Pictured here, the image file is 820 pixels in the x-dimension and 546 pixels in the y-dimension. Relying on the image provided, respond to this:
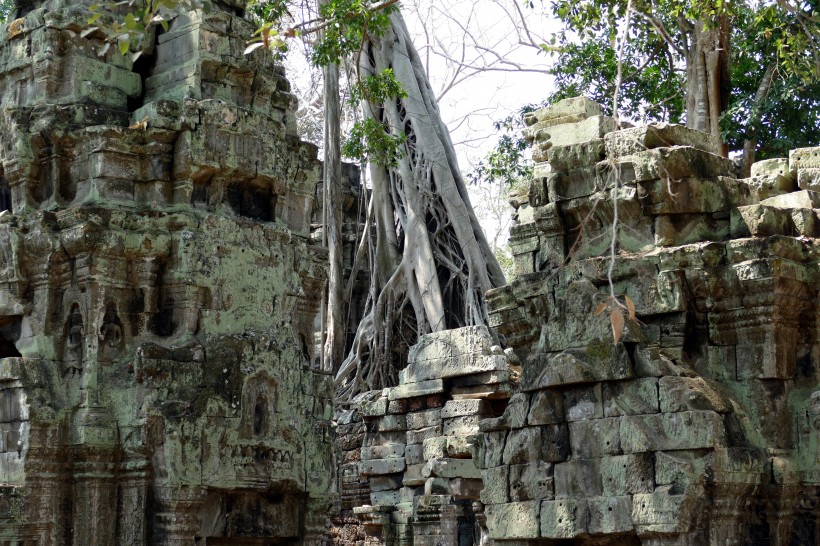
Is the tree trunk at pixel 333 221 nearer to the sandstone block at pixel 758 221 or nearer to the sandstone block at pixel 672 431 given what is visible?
the sandstone block at pixel 758 221

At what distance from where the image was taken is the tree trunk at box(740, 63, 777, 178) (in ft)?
47.1

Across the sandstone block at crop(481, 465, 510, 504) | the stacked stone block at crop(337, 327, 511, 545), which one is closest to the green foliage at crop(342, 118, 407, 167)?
the stacked stone block at crop(337, 327, 511, 545)

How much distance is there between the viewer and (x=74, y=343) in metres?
9.09

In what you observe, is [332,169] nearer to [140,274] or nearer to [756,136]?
[756,136]

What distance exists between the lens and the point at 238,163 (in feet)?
30.9

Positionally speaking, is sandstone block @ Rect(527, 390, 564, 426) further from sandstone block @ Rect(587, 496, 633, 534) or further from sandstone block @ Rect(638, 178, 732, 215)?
sandstone block @ Rect(638, 178, 732, 215)

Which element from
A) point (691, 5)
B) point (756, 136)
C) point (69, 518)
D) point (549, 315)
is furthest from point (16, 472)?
point (756, 136)

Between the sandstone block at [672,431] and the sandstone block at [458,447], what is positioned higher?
the sandstone block at [458,447]

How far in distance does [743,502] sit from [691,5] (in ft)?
20.4

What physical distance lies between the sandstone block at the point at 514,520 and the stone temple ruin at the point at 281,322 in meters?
0.01

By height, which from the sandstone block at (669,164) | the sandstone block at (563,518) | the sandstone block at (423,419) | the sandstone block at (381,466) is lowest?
the sandstone block at (563,518)

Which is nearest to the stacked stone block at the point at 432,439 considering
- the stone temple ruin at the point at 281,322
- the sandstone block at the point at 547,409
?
the stone temple ruin at the point at 281,322

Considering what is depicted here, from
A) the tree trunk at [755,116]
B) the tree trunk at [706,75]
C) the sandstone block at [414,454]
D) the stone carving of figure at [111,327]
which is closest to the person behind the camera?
the stone carving of figure at [111,327]

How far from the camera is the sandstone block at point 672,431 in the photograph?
6.40m
